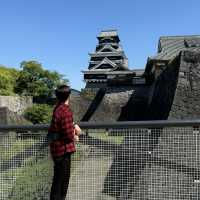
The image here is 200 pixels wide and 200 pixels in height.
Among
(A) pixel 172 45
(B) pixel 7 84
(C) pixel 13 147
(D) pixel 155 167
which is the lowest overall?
(D) pixel 155 167

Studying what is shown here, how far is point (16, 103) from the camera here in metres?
46.0

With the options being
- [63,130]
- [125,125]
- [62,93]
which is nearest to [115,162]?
[125,125]

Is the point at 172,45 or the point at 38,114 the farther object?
the point at 38,114

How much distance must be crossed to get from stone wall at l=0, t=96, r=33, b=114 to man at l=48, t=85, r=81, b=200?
122ft

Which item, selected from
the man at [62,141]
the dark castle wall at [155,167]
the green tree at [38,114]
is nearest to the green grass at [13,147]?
the man at [62,141]

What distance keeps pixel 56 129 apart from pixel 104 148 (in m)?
0.77

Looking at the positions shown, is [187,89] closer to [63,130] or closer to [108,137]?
[108,137]

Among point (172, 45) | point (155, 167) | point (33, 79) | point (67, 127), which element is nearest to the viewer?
point (67, 127)

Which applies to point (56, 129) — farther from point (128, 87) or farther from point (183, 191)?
point (128, 87)

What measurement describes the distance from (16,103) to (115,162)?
135 feet

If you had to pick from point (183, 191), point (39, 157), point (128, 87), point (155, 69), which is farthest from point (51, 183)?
point (128, 87)

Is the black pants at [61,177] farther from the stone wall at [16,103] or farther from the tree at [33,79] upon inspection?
the tree at [33,79]

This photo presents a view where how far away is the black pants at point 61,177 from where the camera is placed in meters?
5.29

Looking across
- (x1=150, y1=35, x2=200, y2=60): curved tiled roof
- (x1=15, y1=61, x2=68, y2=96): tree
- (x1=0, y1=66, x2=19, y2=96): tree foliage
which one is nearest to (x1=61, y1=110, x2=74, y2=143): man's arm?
(x1=150, y1=35, x2=200, y2=60): curved tiled roof
